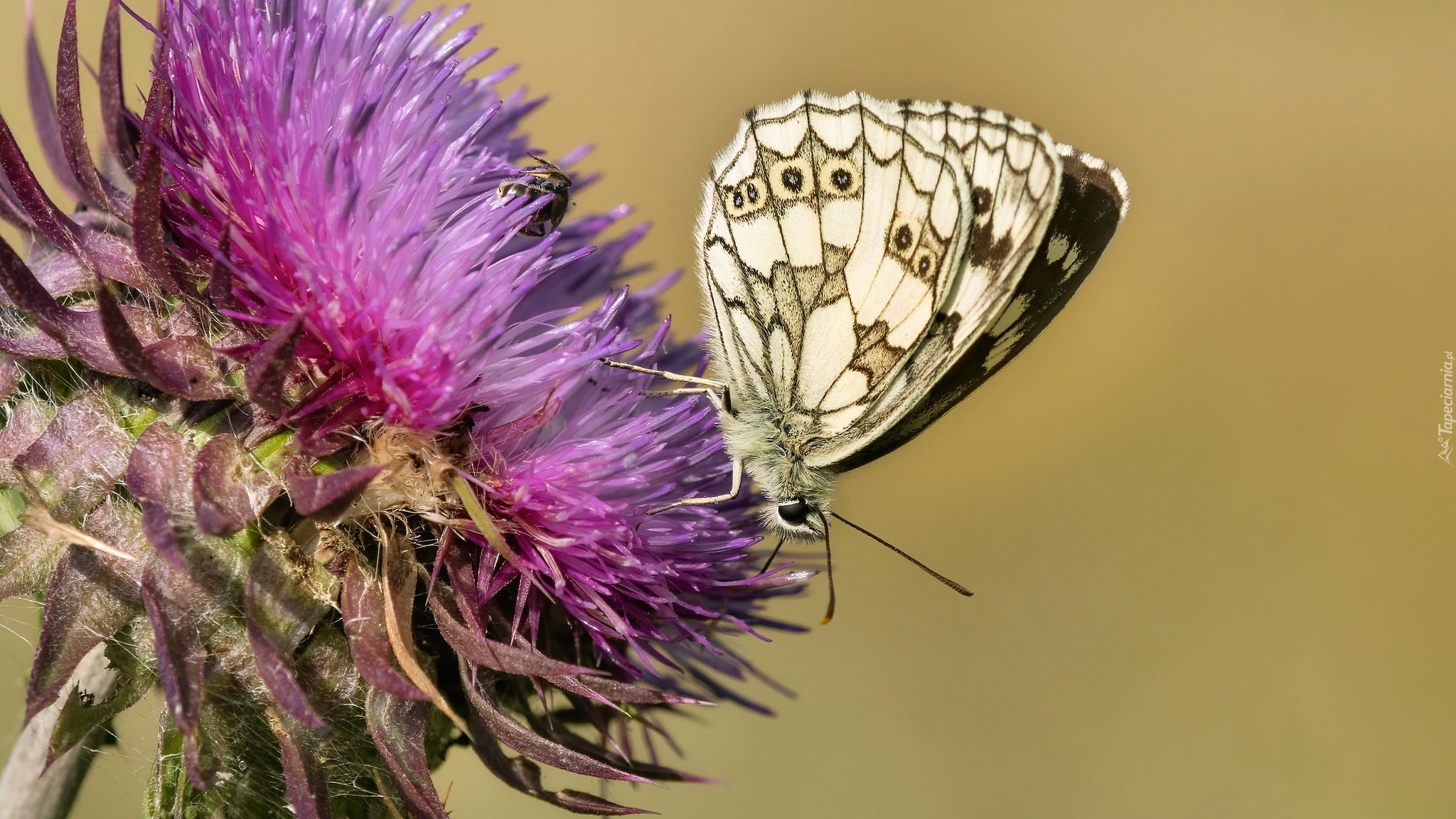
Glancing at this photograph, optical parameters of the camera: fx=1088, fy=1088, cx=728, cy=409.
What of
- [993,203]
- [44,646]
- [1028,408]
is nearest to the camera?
[44,646]

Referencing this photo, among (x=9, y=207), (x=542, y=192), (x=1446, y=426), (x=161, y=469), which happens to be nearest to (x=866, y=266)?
(x=542, y=192)

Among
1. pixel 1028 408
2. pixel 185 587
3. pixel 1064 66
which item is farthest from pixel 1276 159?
pixel 185 587

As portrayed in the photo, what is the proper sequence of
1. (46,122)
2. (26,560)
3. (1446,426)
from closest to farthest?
(26,560) → (46,122) → (1446,426)

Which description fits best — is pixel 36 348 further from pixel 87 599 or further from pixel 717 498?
pixel 717 498

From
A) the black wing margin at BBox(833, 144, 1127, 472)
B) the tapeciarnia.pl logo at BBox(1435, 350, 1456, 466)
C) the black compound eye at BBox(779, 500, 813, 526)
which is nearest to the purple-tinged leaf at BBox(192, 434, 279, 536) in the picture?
the black compound eye at BBox(779, 500, 813, 526)

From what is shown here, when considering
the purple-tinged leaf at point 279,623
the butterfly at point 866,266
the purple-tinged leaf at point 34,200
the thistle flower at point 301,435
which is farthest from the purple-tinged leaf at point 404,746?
the purple-tinged leaf at point 34,200

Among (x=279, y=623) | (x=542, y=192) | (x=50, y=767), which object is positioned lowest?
(x=50, y=767)

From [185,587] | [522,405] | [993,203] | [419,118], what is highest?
[993,203]

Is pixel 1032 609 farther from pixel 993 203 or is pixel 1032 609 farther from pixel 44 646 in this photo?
pixel 44 646
